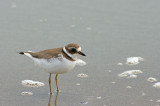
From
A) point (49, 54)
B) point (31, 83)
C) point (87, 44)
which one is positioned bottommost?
point (31, 83)

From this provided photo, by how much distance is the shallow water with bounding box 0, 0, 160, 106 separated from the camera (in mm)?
5632

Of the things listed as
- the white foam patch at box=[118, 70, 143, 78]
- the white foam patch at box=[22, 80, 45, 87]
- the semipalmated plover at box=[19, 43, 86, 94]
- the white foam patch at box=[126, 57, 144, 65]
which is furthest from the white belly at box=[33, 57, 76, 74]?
the white foam patch at box=[126, 57, 144, 65]

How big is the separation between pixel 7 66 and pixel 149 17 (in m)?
4.20

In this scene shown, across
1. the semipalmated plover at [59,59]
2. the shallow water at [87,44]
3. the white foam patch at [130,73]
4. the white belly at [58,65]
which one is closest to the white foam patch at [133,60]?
the shallow water at [87,44]

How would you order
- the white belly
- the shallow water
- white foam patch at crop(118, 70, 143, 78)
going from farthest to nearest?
white foam patch at crop(118, 70, 143, 78), the shallow water, the white belly

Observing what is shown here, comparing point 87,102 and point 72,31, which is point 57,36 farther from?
point 87,102

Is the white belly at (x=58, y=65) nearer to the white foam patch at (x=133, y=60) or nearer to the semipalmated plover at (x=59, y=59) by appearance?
the semipalmated plover at (x=59, y=59)

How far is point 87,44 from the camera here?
7.86 meters

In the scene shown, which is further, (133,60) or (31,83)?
(133,60)

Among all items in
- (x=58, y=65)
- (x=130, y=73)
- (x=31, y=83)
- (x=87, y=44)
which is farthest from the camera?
(x=87, y=44)

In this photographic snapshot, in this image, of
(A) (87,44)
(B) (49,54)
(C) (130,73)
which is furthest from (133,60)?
(B) (49,54)

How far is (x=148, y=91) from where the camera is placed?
581 cm

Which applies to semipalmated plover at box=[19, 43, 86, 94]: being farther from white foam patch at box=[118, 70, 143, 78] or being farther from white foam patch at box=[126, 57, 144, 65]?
white foam patch at box=[126, 57, 144, 65]

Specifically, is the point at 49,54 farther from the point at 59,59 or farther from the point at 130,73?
the point at 130,73
